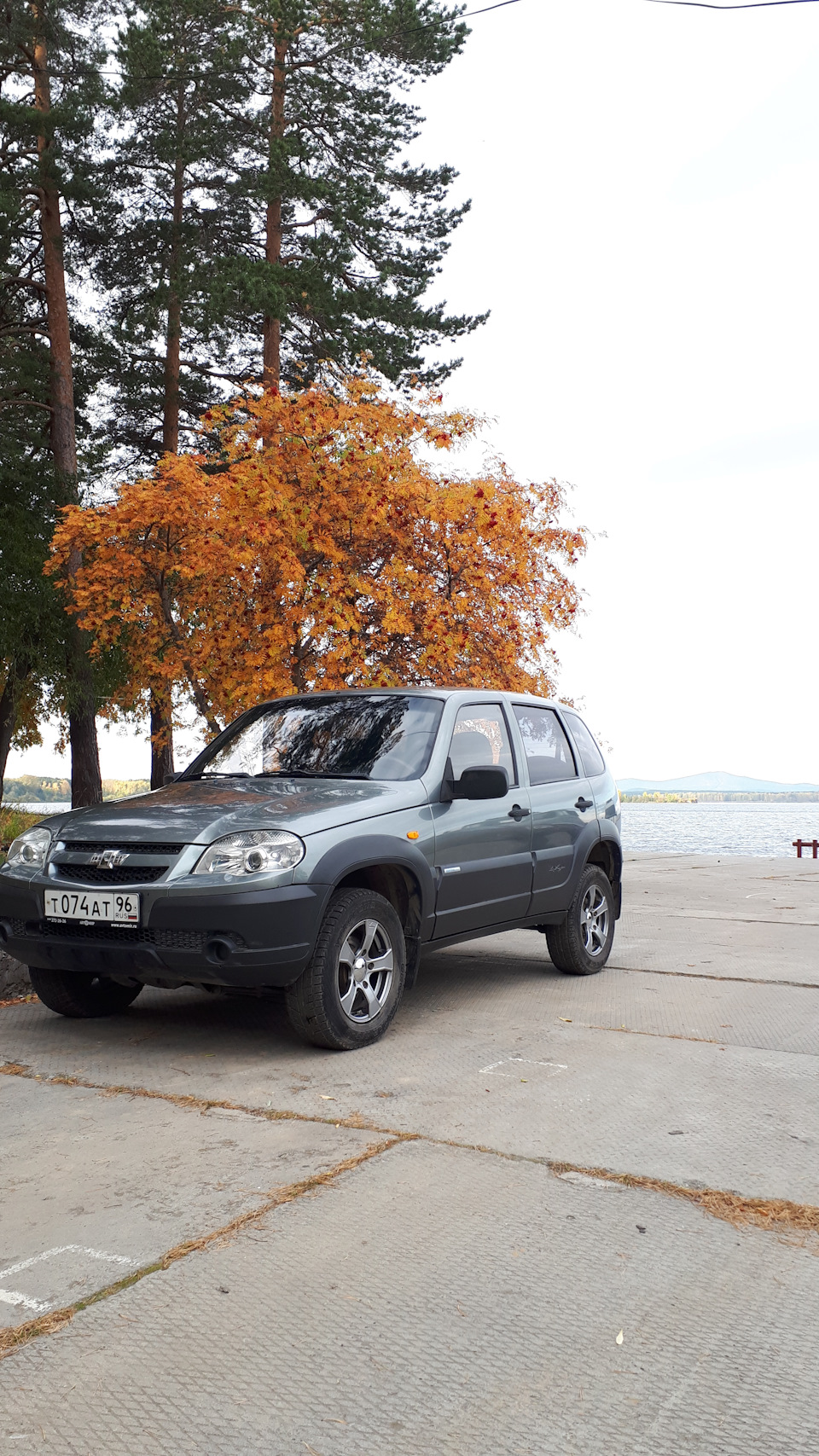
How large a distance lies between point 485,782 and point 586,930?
214cm

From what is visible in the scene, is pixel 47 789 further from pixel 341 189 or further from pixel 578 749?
pixel 578 749

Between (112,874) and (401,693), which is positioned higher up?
(401,693)

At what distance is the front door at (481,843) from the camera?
A: 5957 mm

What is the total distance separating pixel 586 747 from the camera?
7867 mm

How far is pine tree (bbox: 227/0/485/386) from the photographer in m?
20.0

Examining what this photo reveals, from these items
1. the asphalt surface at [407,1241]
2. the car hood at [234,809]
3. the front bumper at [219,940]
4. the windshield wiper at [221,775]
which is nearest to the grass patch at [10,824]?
the windshield wiper at [221,775]

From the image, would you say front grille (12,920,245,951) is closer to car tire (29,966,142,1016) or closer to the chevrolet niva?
the chevrolet niva

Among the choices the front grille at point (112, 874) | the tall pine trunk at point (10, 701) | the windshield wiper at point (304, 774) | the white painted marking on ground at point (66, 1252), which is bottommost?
the white painted marking on ground at point (66, 1252)

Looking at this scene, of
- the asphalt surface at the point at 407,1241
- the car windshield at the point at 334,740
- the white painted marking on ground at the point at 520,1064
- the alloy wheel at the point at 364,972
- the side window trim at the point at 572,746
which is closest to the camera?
the asphalt surface at the point at 407,1241

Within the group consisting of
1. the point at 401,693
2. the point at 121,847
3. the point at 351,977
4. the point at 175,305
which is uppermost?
the point at 175,305

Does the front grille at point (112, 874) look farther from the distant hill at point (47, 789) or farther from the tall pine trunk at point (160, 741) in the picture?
the distant hill at point (47, 789)

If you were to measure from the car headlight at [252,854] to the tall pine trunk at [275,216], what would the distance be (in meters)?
16.1

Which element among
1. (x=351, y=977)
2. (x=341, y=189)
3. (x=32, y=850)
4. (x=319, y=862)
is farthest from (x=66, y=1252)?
(x=341, y=189)

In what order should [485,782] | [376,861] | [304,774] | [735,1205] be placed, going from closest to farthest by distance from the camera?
1. [735,1205]
2. [376,861]
3. [485,782]
4. [304,774]
